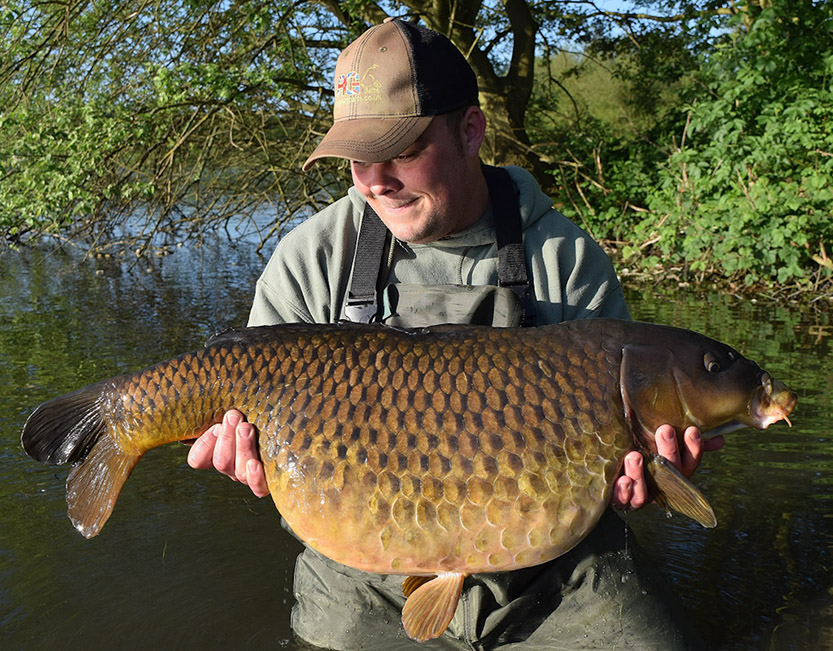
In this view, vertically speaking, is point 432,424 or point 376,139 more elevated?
point 376,139

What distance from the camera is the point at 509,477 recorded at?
5.54ft

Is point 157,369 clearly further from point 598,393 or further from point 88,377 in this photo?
point 88,377

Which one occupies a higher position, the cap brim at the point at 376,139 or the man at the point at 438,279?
the cap brim at the point at 376,139

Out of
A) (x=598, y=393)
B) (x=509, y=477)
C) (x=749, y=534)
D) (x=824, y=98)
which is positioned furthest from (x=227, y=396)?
(x=824, y=98)

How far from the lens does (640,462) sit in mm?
1753

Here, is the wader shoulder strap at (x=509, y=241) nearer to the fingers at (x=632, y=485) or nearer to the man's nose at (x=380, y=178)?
the man's nose at (x=380, y=178)

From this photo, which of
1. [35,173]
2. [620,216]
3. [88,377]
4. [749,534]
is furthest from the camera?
[620,216]

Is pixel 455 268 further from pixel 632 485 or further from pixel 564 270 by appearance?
pixel 632 485

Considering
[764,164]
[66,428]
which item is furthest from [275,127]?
[66,428]

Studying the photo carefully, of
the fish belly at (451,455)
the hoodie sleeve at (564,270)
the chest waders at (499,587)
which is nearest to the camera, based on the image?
the fish belly at (451,455)

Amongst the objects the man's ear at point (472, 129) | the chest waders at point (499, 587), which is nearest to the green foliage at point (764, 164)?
the man's ear at point (472, 129)

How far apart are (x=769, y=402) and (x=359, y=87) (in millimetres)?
1247

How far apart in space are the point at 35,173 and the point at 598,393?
20.6ft

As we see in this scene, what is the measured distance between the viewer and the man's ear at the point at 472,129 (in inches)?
87.9
